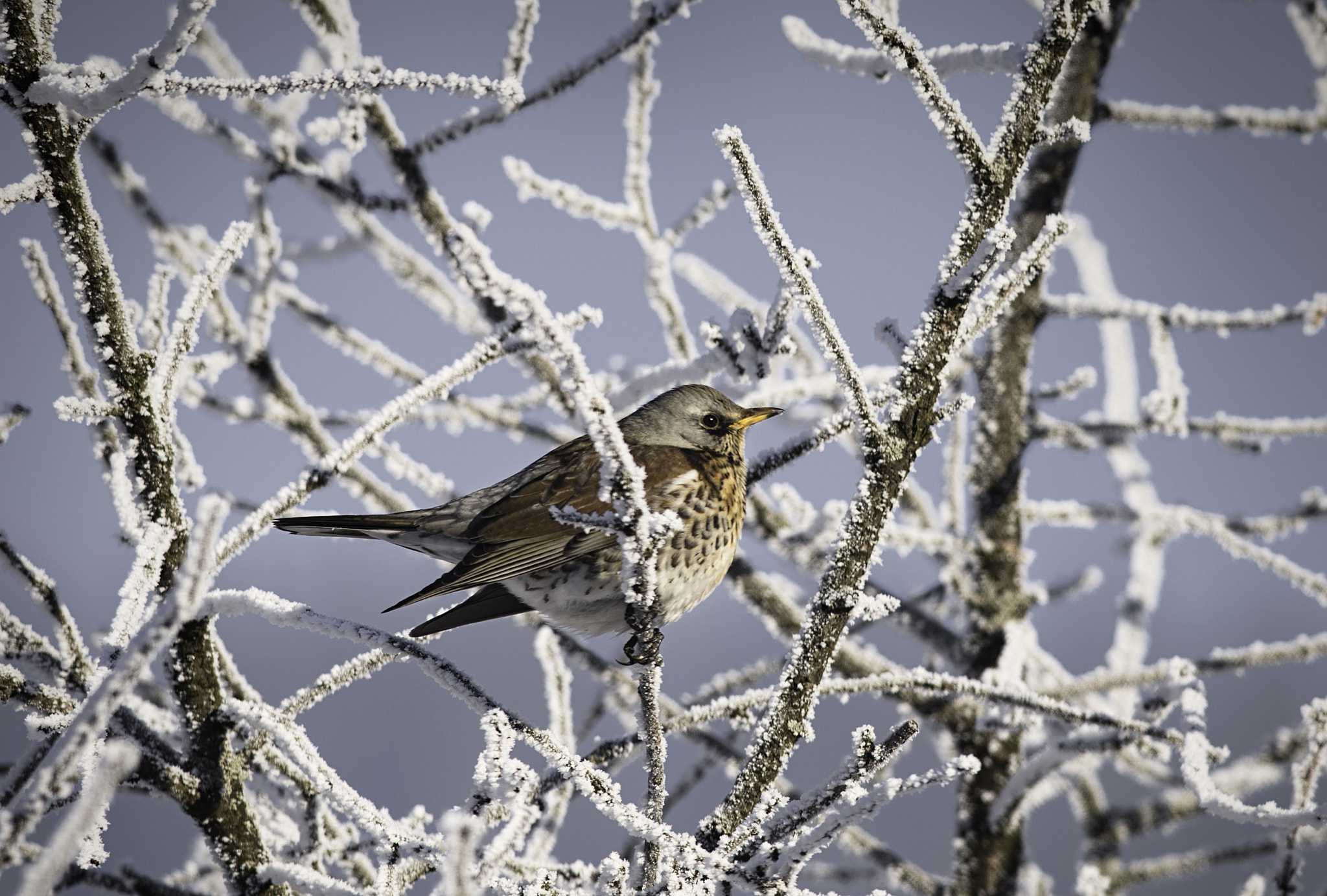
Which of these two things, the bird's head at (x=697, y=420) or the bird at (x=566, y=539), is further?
the bird's head at (x=697, y=420)

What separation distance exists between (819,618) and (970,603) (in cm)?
217

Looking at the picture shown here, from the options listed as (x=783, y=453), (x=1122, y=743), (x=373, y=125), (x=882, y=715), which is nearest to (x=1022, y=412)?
(x=1122, y=743)

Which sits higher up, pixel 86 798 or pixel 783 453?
pixel 783 453

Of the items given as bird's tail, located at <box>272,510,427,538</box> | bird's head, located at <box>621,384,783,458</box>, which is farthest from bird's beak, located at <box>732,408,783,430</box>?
bird's tail, located at <box>272,510,427,538</box>

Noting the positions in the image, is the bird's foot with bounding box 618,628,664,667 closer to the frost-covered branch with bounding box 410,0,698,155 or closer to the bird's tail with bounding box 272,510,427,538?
the bird's tail with bounding box 272,510,427,538

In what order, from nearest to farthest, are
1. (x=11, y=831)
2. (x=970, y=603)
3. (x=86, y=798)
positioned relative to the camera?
1. (x=86, y=798)
2. (x=11, y=831)
3. (x=970, y=603)

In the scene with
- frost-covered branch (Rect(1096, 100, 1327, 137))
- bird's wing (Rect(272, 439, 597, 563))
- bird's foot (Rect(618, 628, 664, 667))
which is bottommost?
bird's foot (Rect(618, 628, 664, 667))

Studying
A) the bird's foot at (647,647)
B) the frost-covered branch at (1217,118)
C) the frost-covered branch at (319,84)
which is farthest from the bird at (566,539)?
the frost-covered branch at (1217,118)

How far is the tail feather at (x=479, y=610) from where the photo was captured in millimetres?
1955

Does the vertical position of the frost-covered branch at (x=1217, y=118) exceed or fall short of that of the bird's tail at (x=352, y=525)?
it exceeds it

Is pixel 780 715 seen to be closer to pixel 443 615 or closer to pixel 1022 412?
pixel 443 615

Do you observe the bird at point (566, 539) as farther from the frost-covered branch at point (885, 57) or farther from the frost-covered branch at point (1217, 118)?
the frost-covered branch at point (1217, 118)

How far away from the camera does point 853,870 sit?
141 inches

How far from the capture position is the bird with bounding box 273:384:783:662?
7.41 ft
